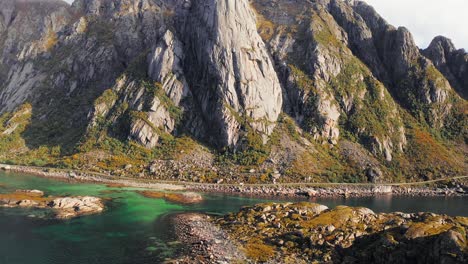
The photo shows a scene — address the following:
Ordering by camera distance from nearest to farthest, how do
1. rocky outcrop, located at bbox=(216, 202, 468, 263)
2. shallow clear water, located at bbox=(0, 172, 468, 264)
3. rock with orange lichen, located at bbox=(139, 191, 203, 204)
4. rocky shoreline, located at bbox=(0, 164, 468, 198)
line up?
rocky outcrop, located at bbox=(216, 202, 468, 263), shallow clear water, located at bbox=(0, 172, 468, 264), rock with orange lichen, located at bbox=(139, 191, 203, 204), rocky shoreline, located at bbox=(0, 164, 468, 198)

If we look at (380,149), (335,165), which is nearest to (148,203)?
(335,165)

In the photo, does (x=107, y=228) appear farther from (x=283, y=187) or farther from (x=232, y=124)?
(x=232, y=124)

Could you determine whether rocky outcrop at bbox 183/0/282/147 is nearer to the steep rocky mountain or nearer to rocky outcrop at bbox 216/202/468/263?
the steep rocky mountain

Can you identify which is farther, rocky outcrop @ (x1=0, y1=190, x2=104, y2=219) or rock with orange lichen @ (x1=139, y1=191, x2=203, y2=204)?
rock with orange lichen @ (x1=139, y1=191, x2=203, y2=204)

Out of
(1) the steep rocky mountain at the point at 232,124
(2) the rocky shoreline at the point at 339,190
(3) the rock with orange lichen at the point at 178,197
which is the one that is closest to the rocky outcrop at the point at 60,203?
(3) the rock with orange lichen at the point at 178,197

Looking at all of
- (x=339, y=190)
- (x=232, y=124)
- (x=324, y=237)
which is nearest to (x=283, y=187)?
(x=339, y=190)

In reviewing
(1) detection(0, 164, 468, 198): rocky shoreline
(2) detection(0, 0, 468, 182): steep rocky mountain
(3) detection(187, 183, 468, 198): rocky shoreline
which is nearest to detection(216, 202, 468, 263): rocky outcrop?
(3) detection(187, 183, 468, 198): rocky shoreline

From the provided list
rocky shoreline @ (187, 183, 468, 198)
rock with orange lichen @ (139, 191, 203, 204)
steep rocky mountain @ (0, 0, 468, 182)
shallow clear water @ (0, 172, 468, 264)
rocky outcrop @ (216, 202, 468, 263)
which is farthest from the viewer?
steep rocky mountain @ (0, 0, 468, 182)
